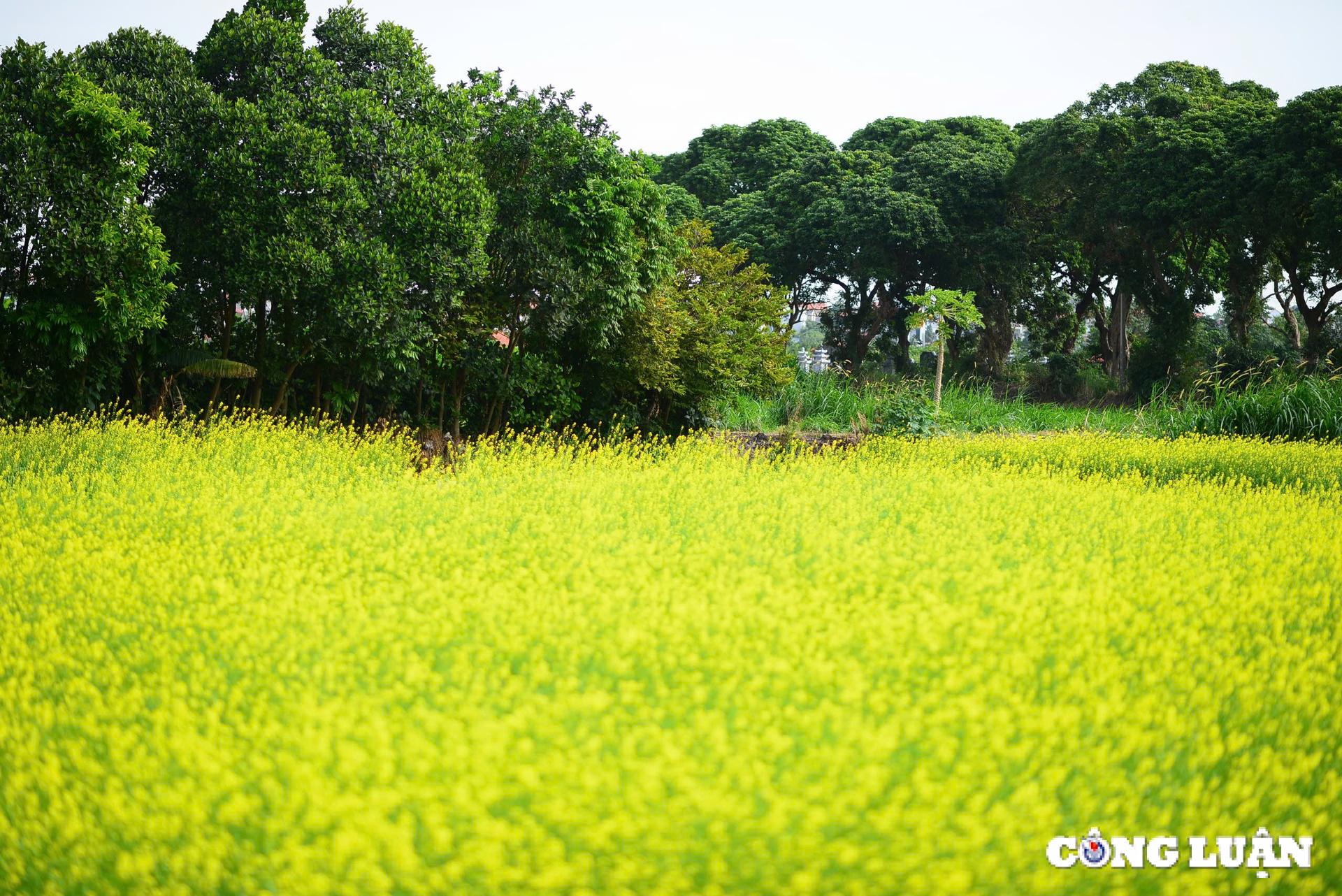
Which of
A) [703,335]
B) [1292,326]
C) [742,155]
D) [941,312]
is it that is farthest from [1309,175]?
[742,155]

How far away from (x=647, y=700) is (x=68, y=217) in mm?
10107

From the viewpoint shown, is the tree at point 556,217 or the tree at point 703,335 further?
the tree at point 703,335

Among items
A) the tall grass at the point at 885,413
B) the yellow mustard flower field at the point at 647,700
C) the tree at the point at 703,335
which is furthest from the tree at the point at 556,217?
the yellow mustard flower field at the point at 647,700

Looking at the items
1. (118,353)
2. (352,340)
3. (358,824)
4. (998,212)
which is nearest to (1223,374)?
(998,212)

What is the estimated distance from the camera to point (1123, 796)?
3.21 metres

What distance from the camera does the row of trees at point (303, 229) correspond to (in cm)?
1102

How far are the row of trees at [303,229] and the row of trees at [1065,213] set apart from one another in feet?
44.0

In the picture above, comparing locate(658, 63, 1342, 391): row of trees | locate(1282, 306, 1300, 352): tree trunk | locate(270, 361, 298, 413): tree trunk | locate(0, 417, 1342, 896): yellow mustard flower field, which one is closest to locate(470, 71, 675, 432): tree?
locate(270, 361, 298, 413): tree trunk

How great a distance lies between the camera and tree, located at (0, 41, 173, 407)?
1071 cm

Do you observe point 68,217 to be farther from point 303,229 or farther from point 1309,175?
→ point 1309,175

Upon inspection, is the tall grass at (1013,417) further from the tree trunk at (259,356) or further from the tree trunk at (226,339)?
the tree trunk at (226,339)

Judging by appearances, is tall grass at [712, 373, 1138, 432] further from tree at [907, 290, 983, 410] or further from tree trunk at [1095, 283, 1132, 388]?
tree trunk at [1095, 283, 1132, 388]

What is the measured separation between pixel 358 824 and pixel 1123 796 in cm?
234

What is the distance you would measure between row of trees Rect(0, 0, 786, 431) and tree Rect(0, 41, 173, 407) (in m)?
0.03
